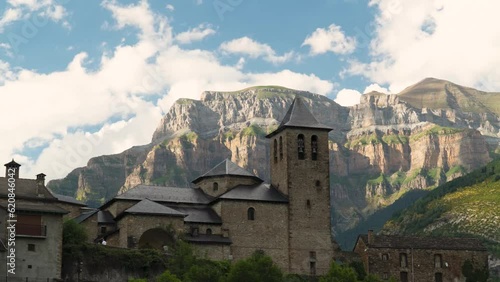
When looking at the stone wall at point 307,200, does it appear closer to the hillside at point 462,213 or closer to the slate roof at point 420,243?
A: the slate roof at point 420,243

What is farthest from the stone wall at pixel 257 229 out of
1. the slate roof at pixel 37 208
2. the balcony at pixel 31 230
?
the balcony at pixel 31 230

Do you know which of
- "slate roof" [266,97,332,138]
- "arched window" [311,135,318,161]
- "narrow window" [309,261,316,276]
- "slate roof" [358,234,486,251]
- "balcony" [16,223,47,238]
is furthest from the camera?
"slate roof" [358,234,486,251]

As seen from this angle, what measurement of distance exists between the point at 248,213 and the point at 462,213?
86.8m

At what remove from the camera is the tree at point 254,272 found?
66.1 metres

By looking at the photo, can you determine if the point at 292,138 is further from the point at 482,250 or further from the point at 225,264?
the point at 482,250

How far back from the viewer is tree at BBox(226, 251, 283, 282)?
6612cm

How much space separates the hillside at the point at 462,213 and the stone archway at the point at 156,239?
224 ft

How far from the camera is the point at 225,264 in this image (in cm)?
7625

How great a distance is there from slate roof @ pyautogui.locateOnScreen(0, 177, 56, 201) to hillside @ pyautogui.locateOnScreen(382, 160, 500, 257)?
82.5m

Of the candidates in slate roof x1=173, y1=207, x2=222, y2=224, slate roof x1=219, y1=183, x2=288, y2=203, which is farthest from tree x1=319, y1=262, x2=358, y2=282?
slate roof x1=173, y1=207, x2=222, y2=224

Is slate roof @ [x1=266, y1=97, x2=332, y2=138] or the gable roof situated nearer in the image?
the gable roof

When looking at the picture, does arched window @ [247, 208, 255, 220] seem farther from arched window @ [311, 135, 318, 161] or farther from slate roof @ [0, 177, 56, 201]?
slate roof @ [0, 177, 56, 201]

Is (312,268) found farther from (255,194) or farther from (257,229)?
(255,194)

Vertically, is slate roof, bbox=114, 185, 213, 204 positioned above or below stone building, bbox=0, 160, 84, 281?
above
